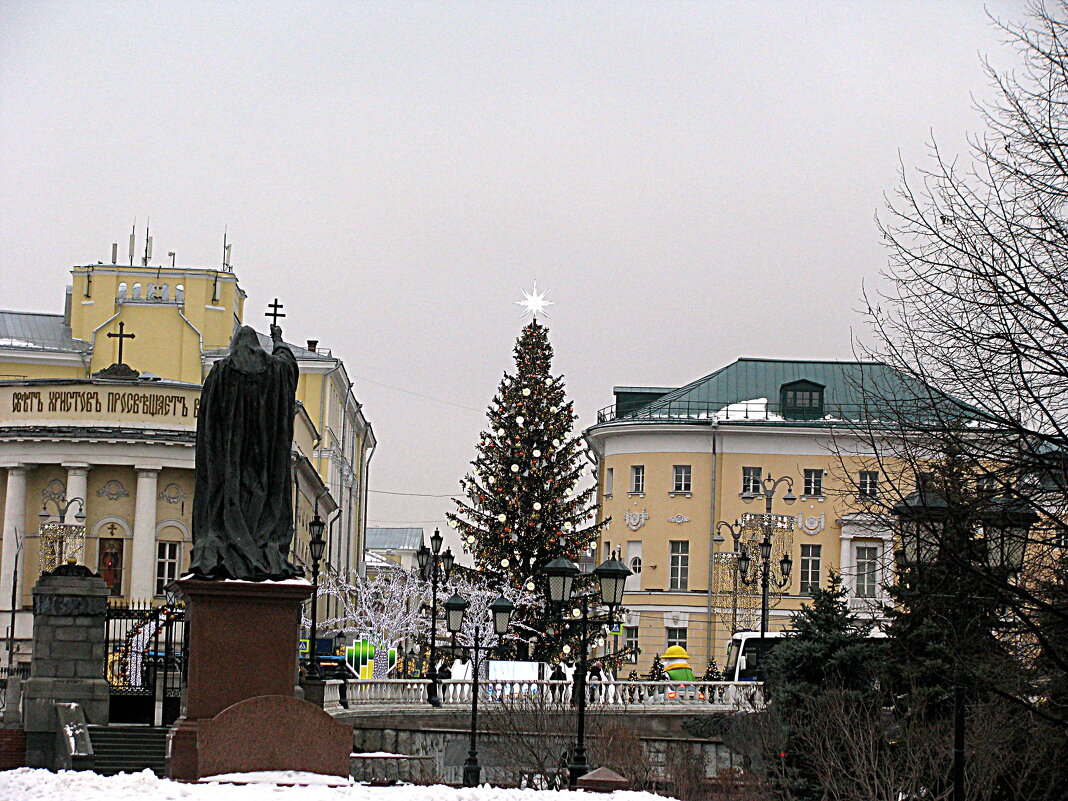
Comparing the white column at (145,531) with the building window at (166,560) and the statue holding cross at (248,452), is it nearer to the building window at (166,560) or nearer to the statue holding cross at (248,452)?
the building window at (166,560)

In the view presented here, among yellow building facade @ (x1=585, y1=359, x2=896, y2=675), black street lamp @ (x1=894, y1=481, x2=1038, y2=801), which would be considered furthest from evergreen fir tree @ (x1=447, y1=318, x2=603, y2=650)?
black street lamp @ (x1=894, y1=481, x2=1038, y2=801)

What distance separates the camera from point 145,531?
55.0 m

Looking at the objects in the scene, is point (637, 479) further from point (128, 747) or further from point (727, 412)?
point (128, 747)

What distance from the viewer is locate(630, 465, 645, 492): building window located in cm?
7150

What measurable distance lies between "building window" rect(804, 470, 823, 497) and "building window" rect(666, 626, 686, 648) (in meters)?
7.17

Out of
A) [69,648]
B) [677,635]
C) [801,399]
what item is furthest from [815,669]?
[801,399]

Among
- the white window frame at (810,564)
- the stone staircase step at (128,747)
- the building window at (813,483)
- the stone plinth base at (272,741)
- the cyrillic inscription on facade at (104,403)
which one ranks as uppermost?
the cyrillic inscription on facade at (104,403)

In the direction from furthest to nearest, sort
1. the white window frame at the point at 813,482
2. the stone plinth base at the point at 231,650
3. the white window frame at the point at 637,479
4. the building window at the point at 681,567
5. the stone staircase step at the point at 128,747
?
the white window frame at the point at 637,479
the white window frame at the point at 813,482
the building window at the point at 681,567
the stone staircase step at the point at 128,747
the stone plinth base at the point at 231,650

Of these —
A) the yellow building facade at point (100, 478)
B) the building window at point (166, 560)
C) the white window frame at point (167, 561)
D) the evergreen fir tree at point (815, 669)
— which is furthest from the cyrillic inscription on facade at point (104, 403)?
the evergreen fir tree at point (815, 669)

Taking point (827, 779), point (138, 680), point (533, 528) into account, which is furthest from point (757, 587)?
point (827, 779)

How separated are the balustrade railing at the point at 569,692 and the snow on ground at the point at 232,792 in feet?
68.2

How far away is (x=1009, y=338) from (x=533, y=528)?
32.0 m

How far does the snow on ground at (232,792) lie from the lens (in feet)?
44.9

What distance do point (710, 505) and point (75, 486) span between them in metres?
25.8
